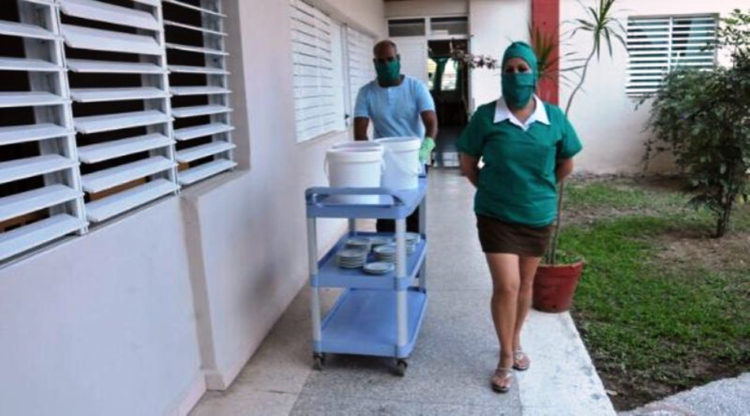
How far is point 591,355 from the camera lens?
327 centimetres

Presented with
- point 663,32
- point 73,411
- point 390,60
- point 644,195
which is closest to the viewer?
point 73,411

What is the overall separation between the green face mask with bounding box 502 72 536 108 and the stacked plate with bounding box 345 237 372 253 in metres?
1.08

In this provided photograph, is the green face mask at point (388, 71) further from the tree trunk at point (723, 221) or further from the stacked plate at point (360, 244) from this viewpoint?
the tree trunk at point (723, 221)

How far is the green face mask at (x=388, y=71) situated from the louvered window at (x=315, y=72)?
943 mm

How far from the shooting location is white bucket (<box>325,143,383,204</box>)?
278cm

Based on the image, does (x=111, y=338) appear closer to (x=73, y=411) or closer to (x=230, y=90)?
(x=73, y=411)

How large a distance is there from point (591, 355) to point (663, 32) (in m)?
7.26

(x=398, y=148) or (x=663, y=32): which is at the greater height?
(x=663, y=32)

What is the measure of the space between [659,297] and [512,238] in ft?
6.68

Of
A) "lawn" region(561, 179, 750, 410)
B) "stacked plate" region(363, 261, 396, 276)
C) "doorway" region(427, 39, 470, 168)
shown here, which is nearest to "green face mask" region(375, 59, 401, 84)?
"stacked plate" region(363, 261, 396, 276)

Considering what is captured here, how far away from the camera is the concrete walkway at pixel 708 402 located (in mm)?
2537

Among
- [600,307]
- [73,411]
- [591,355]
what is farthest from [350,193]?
[600,307]

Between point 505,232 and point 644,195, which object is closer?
point 505,232

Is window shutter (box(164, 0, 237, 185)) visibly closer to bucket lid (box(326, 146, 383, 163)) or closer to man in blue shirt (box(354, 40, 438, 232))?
bucket lid (box(326, 146, 383, 163))
